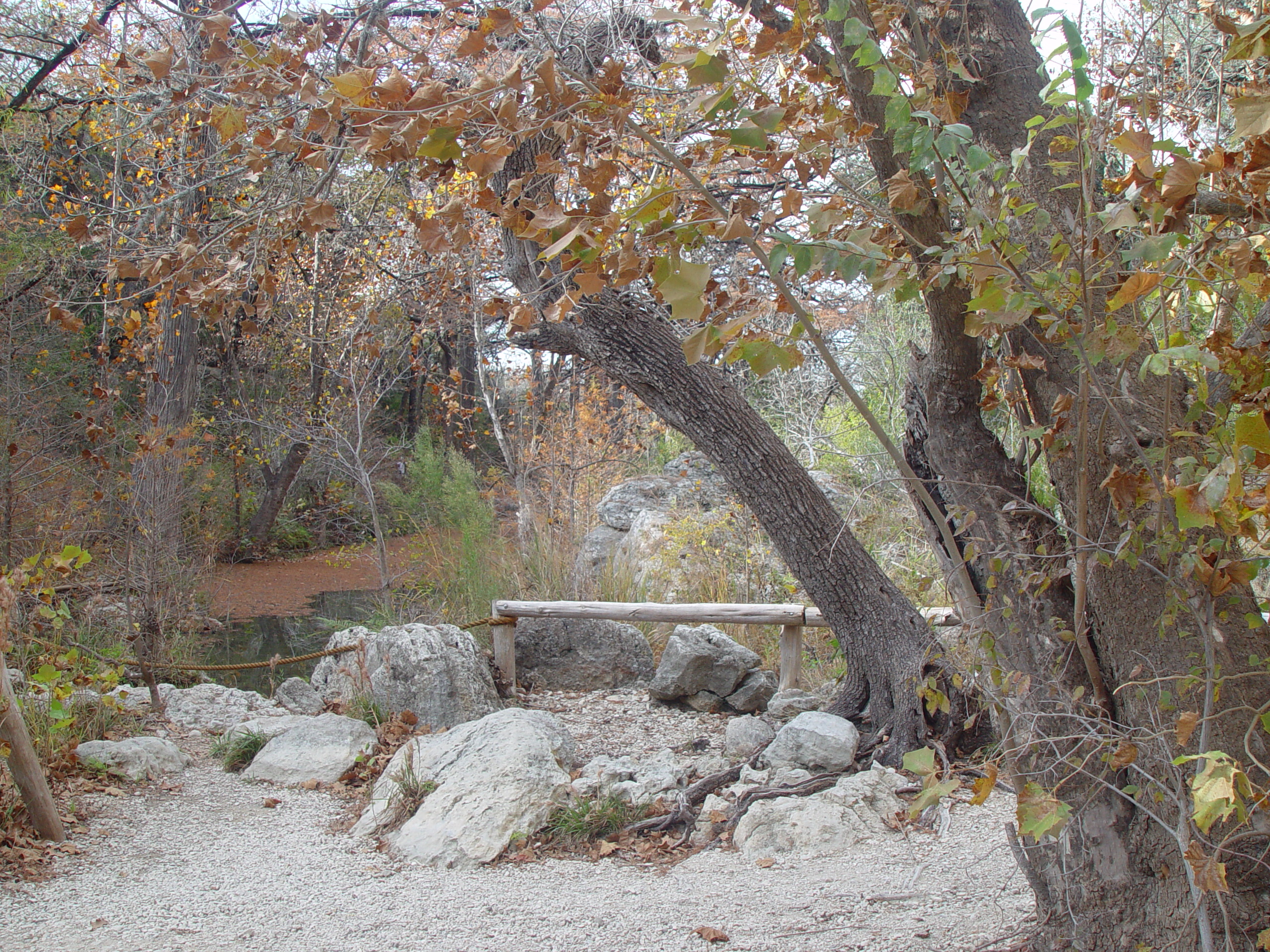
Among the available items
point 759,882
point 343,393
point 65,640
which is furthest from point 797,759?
point 343,393

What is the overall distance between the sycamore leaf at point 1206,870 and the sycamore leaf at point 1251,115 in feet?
3.30

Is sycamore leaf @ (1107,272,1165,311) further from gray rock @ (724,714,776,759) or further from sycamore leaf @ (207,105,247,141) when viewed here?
gray rock @ (724,714,776,759)

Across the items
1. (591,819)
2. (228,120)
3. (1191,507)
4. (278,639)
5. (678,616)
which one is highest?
(228,120)

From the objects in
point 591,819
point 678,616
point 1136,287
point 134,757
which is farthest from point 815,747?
point 1136,287

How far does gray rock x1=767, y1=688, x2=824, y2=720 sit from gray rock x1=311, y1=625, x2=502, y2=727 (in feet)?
5.25

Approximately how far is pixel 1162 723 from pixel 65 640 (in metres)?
6.27

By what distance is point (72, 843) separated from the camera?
3.58 m

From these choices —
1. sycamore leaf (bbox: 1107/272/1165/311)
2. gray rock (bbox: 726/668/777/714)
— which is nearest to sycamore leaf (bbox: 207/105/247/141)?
sycamore leaf (bbox: 1107/272/1165/311)

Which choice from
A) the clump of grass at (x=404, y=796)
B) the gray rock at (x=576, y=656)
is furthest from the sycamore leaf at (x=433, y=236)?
the gray rock at (x=576, y=656)

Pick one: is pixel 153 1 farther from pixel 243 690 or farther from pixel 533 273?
pixel 243 690

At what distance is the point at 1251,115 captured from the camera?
0.97 m

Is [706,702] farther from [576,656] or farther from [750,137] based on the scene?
[750,137]

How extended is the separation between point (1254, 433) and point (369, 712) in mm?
4867

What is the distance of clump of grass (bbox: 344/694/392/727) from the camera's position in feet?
16.9
